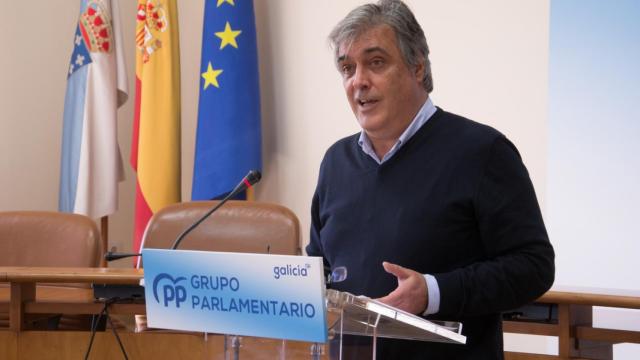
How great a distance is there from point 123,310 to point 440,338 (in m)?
1.54

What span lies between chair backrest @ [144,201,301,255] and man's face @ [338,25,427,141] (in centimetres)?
130

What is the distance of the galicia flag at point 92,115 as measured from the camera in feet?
15.9

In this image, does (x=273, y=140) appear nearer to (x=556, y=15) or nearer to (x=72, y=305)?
(x=556, y=15)

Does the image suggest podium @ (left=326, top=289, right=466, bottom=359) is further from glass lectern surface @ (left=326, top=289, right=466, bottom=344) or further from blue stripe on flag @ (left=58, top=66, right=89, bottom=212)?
blue stripe on flag @ (left=58, top=66, right=89, bottom=212)

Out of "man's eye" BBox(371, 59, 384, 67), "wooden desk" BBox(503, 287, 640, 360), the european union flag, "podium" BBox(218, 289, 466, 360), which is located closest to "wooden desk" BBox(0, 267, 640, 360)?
"wooden desk" BBox(503, 287, 640, 360)

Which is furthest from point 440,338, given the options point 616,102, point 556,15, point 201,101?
point 201,101

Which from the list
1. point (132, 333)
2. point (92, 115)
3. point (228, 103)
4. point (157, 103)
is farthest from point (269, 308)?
point (92, 115)

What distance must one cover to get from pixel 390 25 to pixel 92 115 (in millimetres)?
3377

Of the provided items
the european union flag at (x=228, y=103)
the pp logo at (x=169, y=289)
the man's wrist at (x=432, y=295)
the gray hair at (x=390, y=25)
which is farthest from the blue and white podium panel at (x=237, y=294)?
the european union flag at (x=228, y=103)

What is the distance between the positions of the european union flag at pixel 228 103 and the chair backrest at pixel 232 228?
4.44 ft

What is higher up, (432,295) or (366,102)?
(366,102)

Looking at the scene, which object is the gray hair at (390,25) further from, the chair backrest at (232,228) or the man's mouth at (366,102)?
the chair backrest at (232,228)

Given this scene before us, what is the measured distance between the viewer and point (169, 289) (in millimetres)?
1583

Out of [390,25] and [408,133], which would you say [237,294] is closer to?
[408,133]
